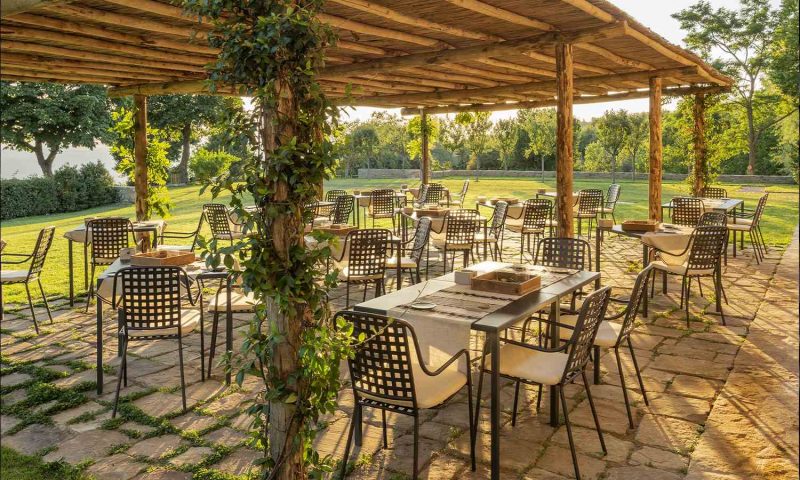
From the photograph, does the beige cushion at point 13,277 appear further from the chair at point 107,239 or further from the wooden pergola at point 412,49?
the wooden pergola at point 412,49

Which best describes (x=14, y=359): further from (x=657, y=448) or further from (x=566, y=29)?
(x=566, y=29)

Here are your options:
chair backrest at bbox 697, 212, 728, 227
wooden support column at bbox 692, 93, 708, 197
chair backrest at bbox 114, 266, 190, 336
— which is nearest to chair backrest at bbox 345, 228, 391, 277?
chair backrest at bbox 114, 266, 190, 336

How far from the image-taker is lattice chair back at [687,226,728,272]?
601 cm

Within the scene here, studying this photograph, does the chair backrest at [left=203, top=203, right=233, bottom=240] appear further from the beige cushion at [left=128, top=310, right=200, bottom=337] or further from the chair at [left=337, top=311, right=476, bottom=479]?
the chair at [left=337, top=311, right=476, bottom=479]

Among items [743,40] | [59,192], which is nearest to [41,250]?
[59,192]

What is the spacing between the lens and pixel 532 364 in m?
3.55

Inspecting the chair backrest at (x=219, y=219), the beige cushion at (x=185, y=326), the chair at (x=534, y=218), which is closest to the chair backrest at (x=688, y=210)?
the chair at (x=534, y=218)

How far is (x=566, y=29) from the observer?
6.44m

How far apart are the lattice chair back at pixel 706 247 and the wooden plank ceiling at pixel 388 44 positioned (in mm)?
2157

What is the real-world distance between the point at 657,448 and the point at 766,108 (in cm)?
3320

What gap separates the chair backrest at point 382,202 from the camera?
440 inches

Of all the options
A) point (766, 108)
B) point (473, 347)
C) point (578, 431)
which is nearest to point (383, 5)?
point (473, 347)

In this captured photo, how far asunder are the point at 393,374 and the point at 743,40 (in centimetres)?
3599

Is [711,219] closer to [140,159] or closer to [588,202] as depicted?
[588,202]
